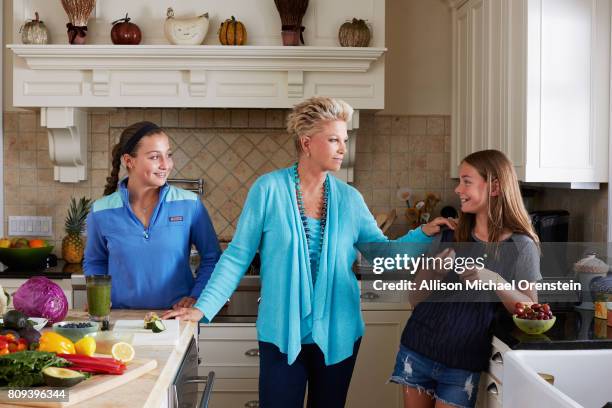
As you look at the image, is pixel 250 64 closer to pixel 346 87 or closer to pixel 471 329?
pixel 346 87

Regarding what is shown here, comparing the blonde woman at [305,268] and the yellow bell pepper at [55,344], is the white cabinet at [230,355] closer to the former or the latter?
the blonde woman at [305,268]

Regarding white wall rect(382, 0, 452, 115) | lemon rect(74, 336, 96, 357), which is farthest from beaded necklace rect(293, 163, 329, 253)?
white wall rect(382, 0, 452, 115)

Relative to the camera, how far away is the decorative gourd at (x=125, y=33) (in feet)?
11.8

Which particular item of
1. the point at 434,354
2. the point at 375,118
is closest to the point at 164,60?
the point at 375,118

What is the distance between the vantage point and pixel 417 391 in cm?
242

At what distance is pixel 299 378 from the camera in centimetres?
238

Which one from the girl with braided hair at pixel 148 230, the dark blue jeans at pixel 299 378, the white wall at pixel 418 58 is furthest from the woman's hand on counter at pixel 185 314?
the white wall at pixel 418 58

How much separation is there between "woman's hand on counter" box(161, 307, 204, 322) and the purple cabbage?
304mm

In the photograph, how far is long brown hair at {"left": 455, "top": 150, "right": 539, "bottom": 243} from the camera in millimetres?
2324

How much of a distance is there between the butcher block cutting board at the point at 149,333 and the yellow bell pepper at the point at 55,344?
24 centimetres

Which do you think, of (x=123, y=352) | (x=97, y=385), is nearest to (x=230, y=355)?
(x=123, y=352)

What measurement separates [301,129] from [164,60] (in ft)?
4.93

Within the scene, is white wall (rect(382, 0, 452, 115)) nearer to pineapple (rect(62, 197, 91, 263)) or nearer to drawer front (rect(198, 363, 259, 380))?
drawer front (rect(198, 363, 259, 380))

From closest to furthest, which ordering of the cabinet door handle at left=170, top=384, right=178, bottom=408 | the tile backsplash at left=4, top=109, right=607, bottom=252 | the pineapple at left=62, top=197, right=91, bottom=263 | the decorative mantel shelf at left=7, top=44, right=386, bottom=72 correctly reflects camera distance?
the cabinet door handle at left=170, top=384, right=178, bottom=408
the decorative mantel shelf at left=7, top=44, right=386, bottom=72
the pineapple at left=62, top=197, right=91, bottom=263
the tile backsplash at left=4, top=109, right=607, bottom=252
